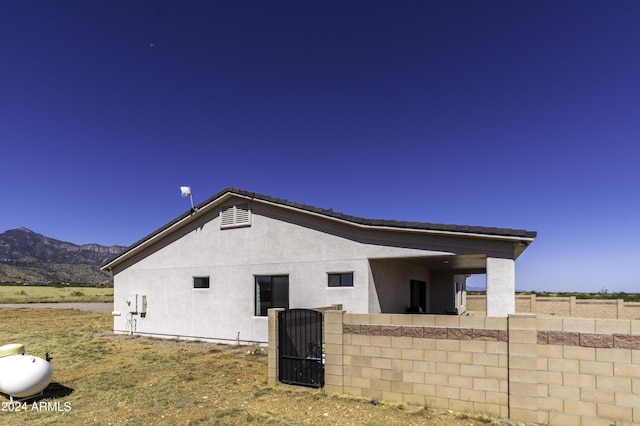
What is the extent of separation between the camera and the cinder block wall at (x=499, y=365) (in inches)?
233

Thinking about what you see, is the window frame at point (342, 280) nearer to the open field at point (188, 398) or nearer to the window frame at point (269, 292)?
the window frame at point (269, 292)

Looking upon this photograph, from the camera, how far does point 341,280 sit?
1294cm

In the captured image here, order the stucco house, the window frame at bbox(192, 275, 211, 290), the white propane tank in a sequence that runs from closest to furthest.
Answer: the white propane tank
the stucco house
the window frame at bbox(192, 275, 211, 290)

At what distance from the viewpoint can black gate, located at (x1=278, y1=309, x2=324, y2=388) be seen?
27.5 ft

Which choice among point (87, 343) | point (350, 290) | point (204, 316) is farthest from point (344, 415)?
point (87, 343)

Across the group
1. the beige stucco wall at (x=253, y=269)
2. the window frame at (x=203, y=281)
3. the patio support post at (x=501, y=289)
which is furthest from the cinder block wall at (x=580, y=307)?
the window frame at (x=203, y=281)

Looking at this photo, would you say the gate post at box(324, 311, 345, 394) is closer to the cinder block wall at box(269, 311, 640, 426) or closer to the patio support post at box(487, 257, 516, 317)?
the cinder block wall at box(269, 311, 640, 426)

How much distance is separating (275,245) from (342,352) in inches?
271

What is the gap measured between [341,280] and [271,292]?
10.1 ft

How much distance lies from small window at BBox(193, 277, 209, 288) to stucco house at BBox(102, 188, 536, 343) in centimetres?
4

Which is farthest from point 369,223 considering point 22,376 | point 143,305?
point 143,305

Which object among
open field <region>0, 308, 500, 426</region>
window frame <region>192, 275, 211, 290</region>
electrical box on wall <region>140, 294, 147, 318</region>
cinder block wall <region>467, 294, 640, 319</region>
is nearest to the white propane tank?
open field <region>0, 308, 500, 426</region>

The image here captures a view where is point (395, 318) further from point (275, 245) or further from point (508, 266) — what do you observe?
point (275, 245)

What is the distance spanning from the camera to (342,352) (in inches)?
315
